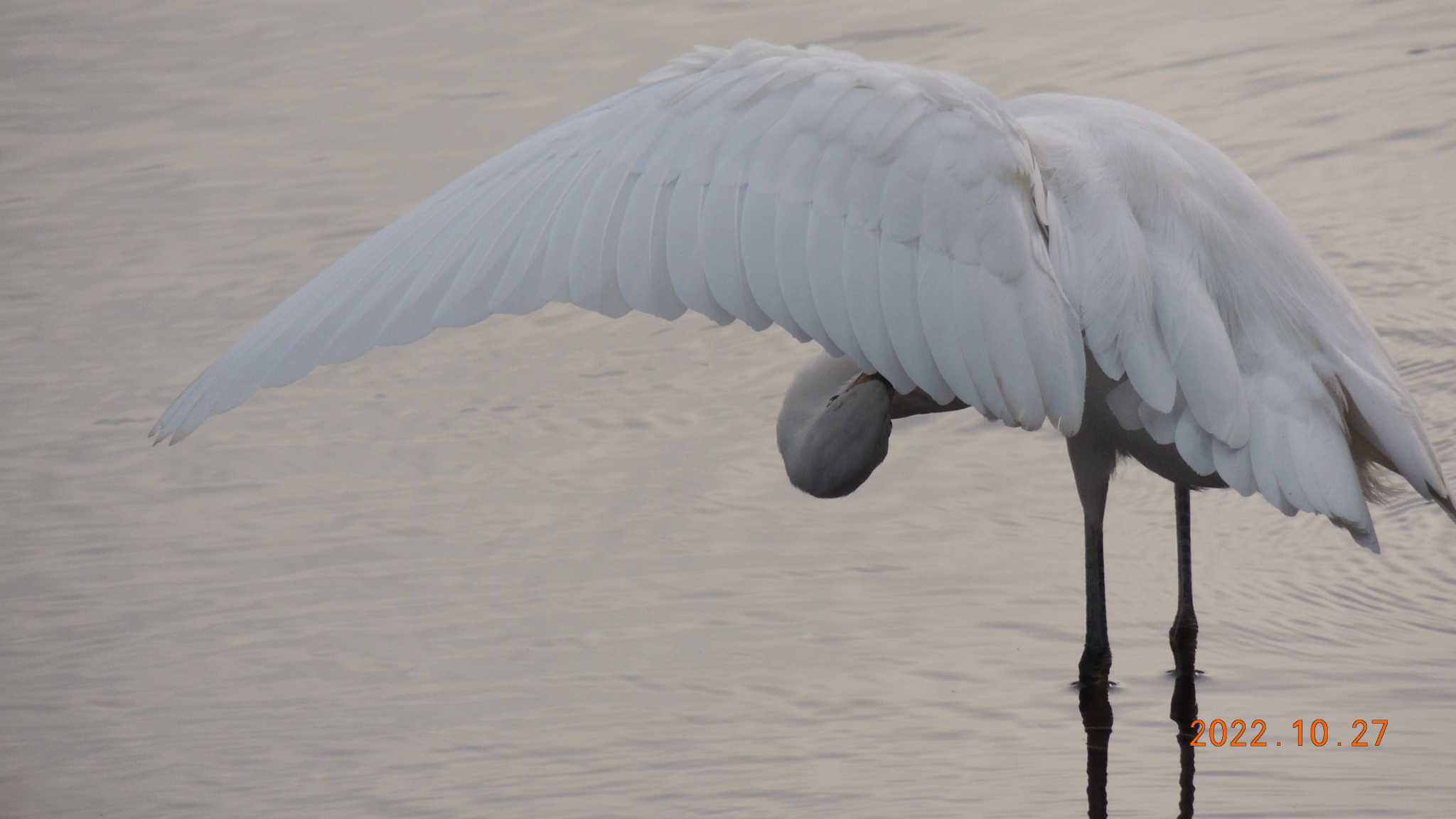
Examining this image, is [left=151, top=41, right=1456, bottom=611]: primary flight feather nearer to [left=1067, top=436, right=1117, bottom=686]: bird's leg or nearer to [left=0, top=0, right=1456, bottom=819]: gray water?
[left=1067, top=436, right=1117, bottom=686]: bird's leg

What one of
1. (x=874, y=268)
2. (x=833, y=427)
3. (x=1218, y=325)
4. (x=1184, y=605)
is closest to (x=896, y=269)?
(x=874, y=268)

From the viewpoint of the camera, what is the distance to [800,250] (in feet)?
12.1

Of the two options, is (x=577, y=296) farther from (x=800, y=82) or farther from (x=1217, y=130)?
(x=1217, y=130)

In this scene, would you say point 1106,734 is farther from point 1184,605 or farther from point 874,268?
point 874,268

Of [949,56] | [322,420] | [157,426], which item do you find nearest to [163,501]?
[322,420]

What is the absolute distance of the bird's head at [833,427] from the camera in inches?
185

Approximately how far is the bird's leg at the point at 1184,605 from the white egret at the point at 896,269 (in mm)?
698

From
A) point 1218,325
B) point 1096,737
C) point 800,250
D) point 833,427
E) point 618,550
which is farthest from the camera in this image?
point 618,550

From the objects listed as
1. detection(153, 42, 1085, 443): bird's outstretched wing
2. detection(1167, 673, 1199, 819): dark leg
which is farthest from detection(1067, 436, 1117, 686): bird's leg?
detection(153, 42, 1085, 443): bird's outstretched wing

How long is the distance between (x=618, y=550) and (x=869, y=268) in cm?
199

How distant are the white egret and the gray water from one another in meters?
0.82

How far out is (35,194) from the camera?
8367mm

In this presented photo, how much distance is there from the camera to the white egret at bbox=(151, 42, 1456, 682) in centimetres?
365

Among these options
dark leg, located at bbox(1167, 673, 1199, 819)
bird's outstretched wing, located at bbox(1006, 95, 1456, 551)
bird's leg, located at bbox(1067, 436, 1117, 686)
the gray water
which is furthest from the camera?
bird's leg, located at bbox(1067, 436, 1117, 686)
